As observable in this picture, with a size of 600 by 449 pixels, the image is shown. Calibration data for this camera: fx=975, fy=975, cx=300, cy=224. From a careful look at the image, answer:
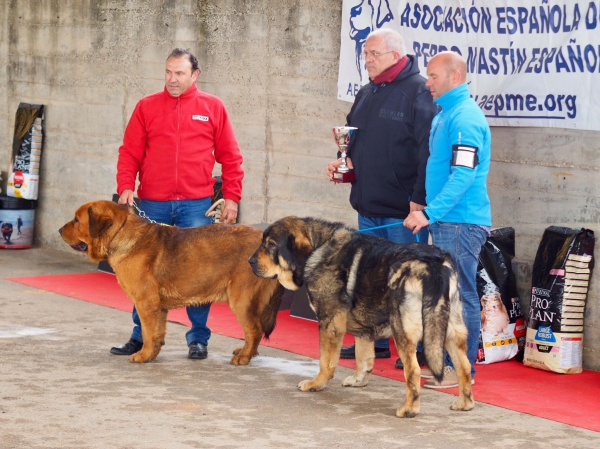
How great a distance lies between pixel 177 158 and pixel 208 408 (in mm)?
2027

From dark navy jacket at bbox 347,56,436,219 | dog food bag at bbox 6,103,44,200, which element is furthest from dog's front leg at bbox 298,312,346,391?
dog food bag at bbox 6,103,44,200

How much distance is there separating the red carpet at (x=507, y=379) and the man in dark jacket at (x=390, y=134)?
1068 millimetres

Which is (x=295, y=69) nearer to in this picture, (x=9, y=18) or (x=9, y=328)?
(x=9, y=328)

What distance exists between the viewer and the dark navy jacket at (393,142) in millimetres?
6609

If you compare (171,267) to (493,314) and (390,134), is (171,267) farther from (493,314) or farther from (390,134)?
(493,314)

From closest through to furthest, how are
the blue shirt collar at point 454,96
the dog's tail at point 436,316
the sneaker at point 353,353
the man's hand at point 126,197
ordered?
the dog's tail at point 436,316
the blue shirt collar at point 454,96
the man's hand at point 126,197
the sneaker at point 353,353

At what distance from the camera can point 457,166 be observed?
231 inches

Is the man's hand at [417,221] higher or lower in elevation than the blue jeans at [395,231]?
higher

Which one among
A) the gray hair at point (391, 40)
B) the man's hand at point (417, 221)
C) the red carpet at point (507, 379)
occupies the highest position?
the gray hair at point (391, 40)

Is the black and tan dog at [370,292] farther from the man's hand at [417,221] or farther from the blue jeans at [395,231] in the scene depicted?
the blue jeans at [395,231]

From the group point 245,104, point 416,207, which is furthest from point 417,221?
point 245,104

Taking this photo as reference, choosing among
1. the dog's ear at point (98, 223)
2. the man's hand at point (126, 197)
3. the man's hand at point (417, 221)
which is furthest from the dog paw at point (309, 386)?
the man's hand at point (126, 197)

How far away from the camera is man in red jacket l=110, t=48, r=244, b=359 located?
6.91m

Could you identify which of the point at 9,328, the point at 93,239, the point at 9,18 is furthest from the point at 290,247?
the point at 9,18
